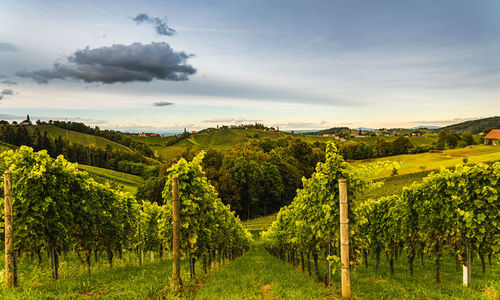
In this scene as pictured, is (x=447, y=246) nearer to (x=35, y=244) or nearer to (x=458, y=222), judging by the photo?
(x=458, y=222)

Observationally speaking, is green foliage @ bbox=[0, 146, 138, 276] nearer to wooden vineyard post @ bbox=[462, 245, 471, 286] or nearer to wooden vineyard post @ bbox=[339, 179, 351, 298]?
wooden vineyard post @ bbox=[339, 179, 351, 298]

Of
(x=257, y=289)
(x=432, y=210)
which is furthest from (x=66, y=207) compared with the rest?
(x=432, y=210)

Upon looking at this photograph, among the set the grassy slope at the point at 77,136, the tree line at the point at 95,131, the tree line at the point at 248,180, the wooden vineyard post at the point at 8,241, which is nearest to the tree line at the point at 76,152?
the grassy slope at the point at 77,136

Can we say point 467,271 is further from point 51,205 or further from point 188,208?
point 51,205

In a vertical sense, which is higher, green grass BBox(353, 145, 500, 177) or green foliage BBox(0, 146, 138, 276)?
green foliage BBox(0, 146, 138, 276)

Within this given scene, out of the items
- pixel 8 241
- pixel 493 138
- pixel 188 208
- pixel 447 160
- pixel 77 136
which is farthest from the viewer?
pixel 77 136

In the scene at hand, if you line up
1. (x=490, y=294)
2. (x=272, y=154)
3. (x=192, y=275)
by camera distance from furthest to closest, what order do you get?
(x=272, y=154) → (x=192, y=275) → (x=490, y=294)

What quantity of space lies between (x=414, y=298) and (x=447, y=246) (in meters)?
3.48

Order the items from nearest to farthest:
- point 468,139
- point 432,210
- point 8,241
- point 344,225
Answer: point 344,225 < point 8,241 < point 432,210 < point 468,139

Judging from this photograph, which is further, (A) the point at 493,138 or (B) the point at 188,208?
(A) the point at 493,138

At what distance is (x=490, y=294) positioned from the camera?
6.42 metres

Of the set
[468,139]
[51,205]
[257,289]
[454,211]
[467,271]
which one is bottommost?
[257,289]

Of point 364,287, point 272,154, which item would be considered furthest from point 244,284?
point 272,154

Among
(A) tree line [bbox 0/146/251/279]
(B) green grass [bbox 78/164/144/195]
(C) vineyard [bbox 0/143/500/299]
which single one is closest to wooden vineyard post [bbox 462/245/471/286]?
(C) vineyard [bbox 0/143/500/299]
